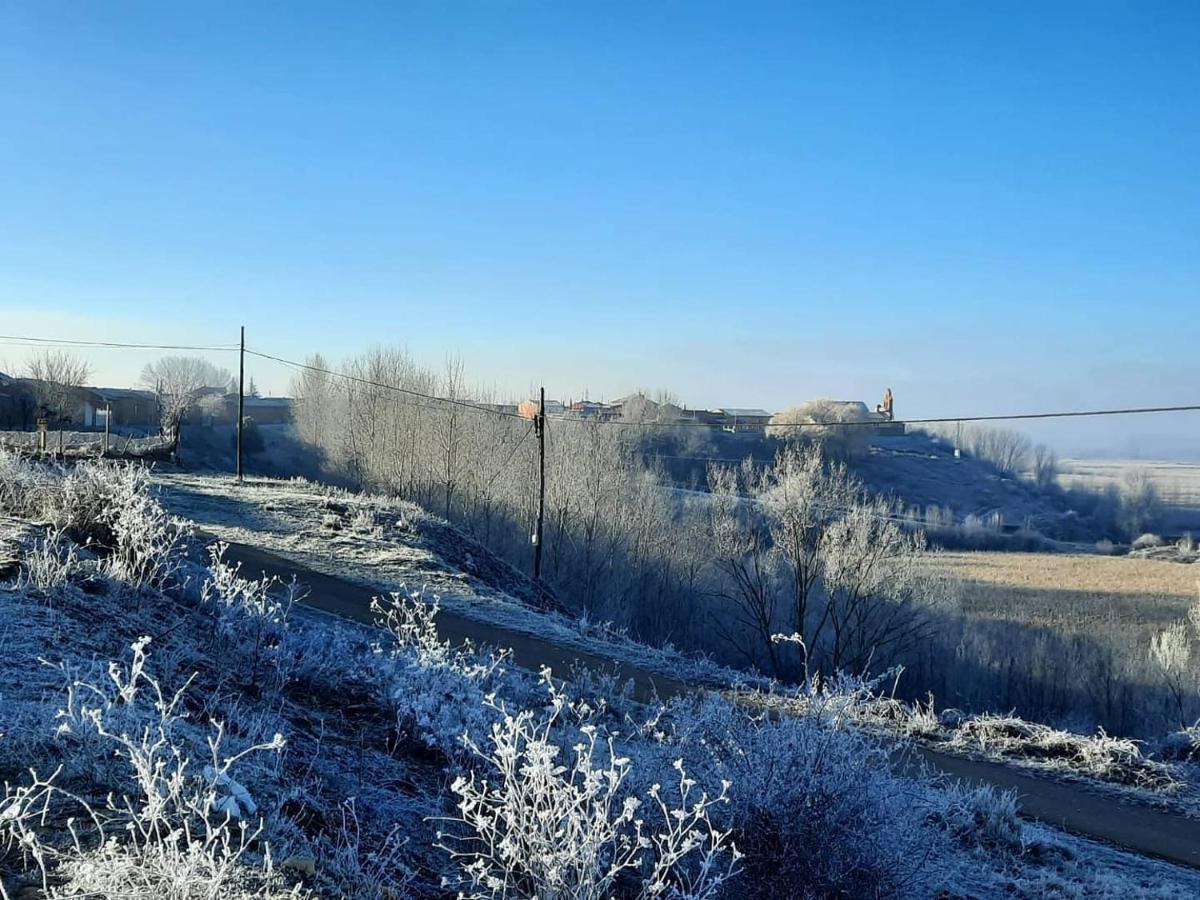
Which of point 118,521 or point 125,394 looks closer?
point 118,521

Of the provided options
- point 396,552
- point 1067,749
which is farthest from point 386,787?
point 396,552

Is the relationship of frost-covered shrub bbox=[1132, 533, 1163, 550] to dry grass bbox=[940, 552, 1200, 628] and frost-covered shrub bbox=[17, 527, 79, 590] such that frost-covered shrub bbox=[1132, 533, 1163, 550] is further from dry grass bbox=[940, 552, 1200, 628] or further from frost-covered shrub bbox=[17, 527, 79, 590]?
frost-covered shrub bbox=[17, 527, 79, 590]

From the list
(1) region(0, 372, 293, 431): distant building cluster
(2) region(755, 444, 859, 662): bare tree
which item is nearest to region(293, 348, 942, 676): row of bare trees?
(2) region(755, 444, 859, 662): bare tree

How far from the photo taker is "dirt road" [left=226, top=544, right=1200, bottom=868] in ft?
22.6

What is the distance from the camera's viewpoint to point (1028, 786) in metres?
8.01

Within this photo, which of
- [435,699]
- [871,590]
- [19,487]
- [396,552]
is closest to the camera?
[435,699]

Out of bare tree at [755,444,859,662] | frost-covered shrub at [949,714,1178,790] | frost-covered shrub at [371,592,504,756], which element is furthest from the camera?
bare tree at [755,444,859,662]

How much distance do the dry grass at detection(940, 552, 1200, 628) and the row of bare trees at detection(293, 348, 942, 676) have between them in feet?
22.0

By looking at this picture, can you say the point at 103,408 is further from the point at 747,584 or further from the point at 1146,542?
the point at 1146,542

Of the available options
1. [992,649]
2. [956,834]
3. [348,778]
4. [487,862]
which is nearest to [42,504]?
[348,778]

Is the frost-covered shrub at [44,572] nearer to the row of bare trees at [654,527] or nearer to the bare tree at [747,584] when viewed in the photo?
the row of bare trees at [654,527]

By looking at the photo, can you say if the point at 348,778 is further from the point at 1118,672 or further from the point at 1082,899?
the point at 1118,672

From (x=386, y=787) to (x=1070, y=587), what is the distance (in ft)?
155

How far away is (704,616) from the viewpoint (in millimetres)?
33375
